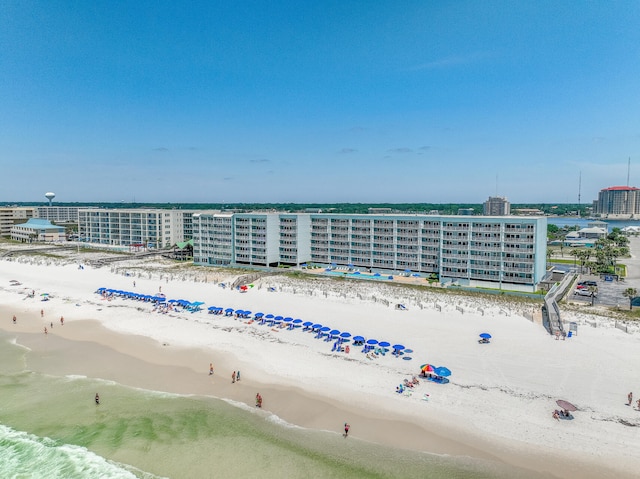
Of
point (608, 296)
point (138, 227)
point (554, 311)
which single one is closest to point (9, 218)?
point (138, 227)

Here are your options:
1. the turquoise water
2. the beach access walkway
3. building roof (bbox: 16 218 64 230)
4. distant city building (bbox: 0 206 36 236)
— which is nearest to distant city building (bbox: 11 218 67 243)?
building roof (bbox: 16 218 64 230)

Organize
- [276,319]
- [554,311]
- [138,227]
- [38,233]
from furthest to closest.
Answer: [38,233] < [138,227] < [554,311] < [276,319]

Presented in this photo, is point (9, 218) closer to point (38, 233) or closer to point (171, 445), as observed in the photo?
point (38, 233)

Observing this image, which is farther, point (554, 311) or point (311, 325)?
point (554, 311)

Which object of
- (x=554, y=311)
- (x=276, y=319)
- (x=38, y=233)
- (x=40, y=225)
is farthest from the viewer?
(x=40, y=225)

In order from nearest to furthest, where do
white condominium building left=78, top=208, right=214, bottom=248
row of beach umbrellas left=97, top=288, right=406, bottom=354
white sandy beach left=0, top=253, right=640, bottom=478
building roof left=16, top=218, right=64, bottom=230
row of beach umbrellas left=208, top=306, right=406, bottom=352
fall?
1. white sandy beach left=0, top=253, right=640, bottom=478
2. row of beach umbrellas left=208, top=306, right=406, bottom=352
3. row of beach umbrellas left=97, top=288, right=406, bottom=354
4. white condominium building left=78, top=208, right=214, bottom=248
5. building roof left=16, top=218, right=64, bottom=230

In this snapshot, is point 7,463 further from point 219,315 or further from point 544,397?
point 544,397

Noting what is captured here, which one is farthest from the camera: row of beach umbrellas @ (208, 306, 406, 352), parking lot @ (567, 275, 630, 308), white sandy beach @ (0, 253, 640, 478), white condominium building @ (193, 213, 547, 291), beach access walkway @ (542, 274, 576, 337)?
white condominium building @ (193, 213, 547, 291)

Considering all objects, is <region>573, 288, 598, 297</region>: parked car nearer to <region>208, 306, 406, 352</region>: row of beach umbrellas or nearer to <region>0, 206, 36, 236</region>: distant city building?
<region>208, 306, 406, 352</region>: row of beach umbrellas
